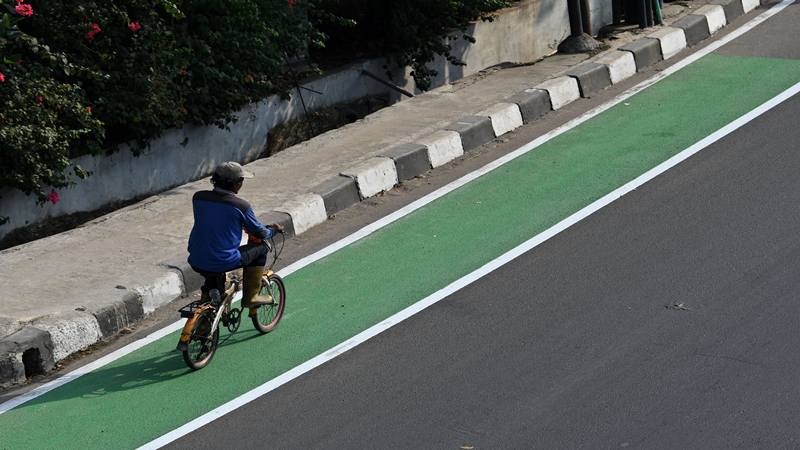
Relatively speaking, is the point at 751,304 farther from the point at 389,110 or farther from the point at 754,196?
the point at 389,110

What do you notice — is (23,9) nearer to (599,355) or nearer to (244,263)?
(244,263)

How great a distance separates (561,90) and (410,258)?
4.00m

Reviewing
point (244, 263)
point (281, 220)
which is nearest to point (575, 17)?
point (281, 220)

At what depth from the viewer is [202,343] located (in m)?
7.38

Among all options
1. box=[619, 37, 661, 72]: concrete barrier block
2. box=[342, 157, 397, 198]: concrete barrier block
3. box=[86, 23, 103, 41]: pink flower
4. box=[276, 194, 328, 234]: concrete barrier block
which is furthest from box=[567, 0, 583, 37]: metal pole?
box=[86, 23, 103, 41]: pink flower

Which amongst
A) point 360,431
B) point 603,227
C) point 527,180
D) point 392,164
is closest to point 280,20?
point 392,164

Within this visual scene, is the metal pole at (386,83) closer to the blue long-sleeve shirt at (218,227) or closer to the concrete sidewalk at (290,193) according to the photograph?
the concrete sidewalk at (290,193)

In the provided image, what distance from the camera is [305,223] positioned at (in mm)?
9617

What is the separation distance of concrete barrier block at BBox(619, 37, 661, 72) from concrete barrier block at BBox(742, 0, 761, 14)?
206 cm

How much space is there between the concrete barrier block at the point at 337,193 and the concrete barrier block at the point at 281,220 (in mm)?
447

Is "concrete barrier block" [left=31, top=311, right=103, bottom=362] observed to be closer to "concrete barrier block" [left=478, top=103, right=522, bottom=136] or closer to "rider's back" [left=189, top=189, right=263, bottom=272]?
"rider's back" [left=189, top=189, right=263, bottom=272]

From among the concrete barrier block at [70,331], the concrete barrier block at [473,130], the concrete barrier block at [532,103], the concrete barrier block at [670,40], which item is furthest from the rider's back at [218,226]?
the concrete barrier block at [670,40]

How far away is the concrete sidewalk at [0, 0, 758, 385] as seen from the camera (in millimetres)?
7914

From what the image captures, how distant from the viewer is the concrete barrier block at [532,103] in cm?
1175
